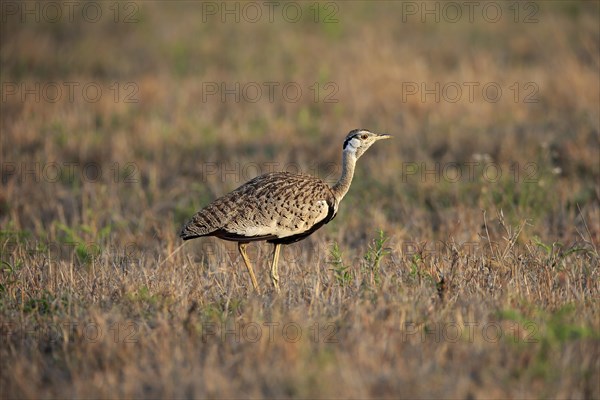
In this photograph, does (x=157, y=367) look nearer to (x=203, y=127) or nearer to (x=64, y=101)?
(x=203, y=127)

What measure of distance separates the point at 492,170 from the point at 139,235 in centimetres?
399

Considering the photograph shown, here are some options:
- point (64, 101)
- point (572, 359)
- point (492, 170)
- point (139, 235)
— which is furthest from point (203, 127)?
point (572, 359)

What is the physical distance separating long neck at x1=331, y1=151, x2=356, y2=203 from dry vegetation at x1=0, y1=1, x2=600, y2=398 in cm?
49

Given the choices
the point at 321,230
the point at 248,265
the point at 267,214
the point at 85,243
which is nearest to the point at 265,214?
the point at 267,214

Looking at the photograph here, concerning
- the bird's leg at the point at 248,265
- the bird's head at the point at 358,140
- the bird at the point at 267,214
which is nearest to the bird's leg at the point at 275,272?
the bird at the point at 267,214

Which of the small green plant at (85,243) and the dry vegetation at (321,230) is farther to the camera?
the small green plant at (85,243)

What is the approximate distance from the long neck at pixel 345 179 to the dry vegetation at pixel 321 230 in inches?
19.1

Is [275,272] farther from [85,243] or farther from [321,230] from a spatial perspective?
[85,243]

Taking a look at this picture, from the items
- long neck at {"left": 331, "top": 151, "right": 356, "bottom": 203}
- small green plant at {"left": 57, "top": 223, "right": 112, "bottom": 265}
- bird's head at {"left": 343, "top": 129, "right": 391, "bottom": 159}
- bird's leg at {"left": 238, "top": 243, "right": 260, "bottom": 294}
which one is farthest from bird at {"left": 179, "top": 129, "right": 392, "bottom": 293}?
small green plant at {"left": 57, "top": 223, "right": 112, "bottom": 265}

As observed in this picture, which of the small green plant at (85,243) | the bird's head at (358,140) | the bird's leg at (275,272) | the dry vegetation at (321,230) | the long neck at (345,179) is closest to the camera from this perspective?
the dry vegetation at (321,230)

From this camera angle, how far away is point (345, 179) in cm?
619

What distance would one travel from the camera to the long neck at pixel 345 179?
611 cm

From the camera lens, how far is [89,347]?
4.13m

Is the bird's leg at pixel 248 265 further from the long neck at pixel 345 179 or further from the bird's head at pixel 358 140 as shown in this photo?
the bird's head at pixel 358 140
